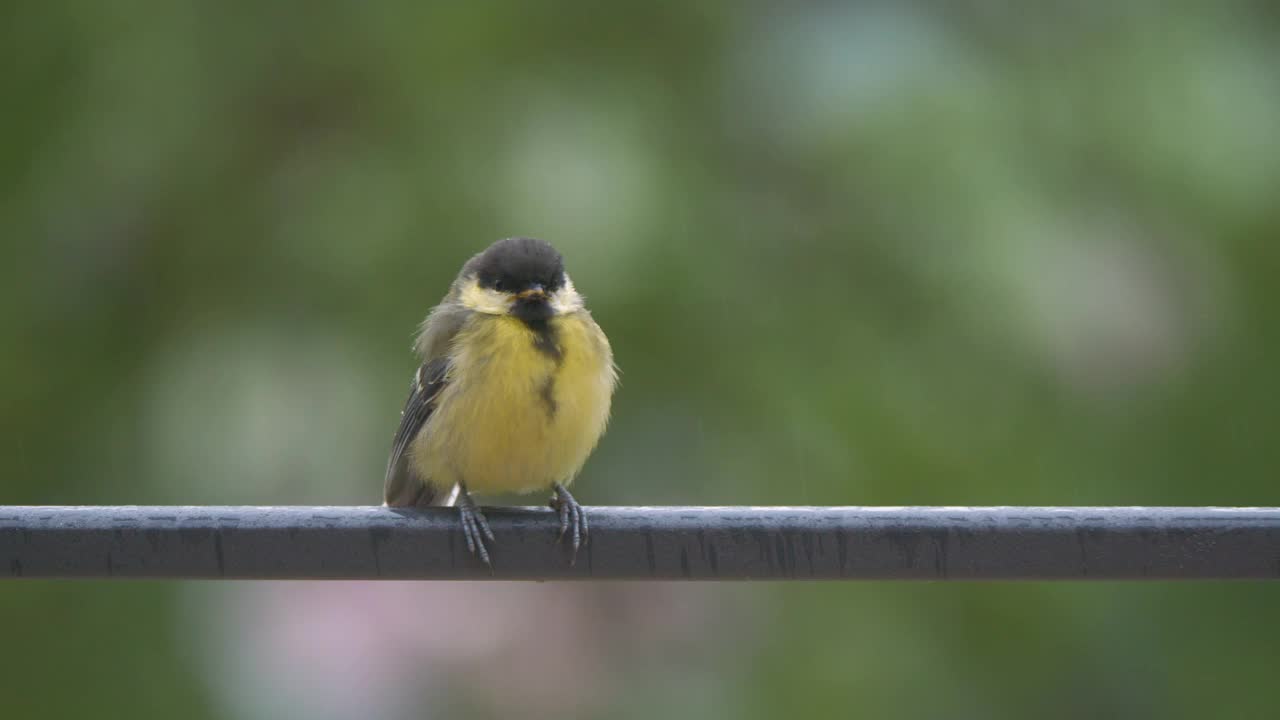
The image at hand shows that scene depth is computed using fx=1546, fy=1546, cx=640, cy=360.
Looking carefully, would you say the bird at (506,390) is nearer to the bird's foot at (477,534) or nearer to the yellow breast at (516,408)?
the yellow breast at (516,408)

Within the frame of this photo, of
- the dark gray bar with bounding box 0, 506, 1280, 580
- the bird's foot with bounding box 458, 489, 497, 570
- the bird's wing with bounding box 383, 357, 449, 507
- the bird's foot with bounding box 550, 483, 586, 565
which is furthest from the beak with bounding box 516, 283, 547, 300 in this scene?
the dark gray bar with bounding box 0, 506, 1280, 580

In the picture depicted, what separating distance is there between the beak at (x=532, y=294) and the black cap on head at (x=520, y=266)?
0.04 feet

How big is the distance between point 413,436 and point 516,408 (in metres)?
0.34

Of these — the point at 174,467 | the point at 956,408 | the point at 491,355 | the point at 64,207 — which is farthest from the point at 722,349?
the point at 64,207

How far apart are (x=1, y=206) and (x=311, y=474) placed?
112 centimetres

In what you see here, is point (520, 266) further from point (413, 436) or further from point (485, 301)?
point (413, 436)

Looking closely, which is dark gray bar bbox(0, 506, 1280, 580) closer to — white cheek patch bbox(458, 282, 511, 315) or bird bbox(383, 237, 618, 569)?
bird bbox(383, 237, 618, 569)

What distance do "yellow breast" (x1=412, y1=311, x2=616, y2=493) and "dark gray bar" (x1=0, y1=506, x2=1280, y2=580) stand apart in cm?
121

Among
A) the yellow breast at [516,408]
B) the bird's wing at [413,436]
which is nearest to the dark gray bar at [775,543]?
the yellow breast at [516,408]

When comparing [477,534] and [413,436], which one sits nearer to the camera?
[477,534]

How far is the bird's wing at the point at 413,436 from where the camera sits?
3414mm

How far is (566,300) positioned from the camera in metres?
3.49

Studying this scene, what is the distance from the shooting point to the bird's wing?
341 centimetres

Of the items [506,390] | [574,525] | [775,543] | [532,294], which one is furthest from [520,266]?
[775,543]
